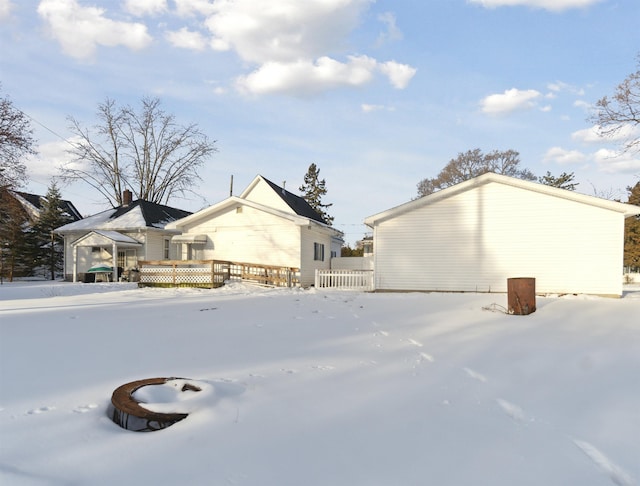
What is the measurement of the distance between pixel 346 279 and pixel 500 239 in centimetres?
627

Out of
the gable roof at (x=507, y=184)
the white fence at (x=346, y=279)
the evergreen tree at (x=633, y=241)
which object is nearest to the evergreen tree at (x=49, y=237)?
the white fence at (x=346, y=279)

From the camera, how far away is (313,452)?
101 inches

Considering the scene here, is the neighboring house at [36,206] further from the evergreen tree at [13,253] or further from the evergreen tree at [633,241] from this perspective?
the evergreen tree at [633,241]

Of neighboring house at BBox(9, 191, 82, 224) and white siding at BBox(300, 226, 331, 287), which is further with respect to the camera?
neighboring house at BBox(9, 191, 82, 224)

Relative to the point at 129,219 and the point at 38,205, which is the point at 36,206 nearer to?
the point at 38,205

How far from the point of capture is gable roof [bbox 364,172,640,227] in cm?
1320

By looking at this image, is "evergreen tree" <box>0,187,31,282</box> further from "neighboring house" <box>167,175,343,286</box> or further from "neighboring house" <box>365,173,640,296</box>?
"neighboring house" <box>365,173,640,296</box>

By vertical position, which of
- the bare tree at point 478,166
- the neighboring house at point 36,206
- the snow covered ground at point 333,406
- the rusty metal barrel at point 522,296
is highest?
the bare tree at point 478,166

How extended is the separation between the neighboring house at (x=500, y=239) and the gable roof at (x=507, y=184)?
0.03 m

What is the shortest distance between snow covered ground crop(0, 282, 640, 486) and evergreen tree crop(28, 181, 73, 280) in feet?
87.5

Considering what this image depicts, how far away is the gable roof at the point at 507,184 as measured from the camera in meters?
13.2

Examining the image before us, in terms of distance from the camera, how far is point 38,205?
3338 centimetres

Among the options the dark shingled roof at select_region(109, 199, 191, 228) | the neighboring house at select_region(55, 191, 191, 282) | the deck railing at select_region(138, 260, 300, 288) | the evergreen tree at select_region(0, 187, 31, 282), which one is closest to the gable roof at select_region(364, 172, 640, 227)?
the deck railing at select_region(138, 260, 300, 288)

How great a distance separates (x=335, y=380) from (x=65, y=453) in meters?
2.31
